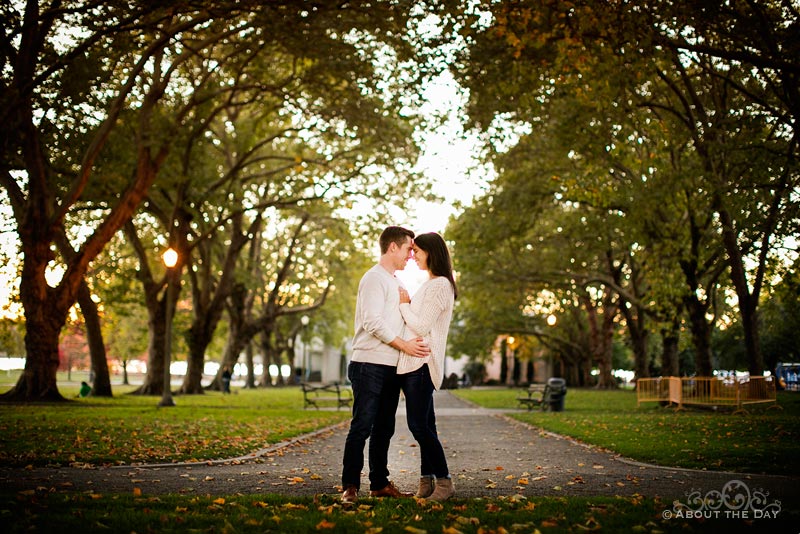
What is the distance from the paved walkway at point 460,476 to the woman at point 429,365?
0.51 m

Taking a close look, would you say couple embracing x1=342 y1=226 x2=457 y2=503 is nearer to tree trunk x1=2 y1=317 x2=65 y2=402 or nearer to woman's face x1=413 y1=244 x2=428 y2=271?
woman's face x1=413 y1=244 x2=428 y2=271

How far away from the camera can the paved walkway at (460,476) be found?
264 inches

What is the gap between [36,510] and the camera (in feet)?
17.4

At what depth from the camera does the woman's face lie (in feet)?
20.8

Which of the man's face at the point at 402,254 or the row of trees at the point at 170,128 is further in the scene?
the row of trees at the point at 170,128

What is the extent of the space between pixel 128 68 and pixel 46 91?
407 cm

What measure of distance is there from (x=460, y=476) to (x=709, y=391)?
14.8 metres

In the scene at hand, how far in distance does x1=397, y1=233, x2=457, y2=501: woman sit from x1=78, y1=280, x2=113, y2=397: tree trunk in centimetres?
2023

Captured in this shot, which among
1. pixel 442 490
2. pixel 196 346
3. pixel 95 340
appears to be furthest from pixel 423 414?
pixel 196 346

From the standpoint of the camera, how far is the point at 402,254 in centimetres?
627

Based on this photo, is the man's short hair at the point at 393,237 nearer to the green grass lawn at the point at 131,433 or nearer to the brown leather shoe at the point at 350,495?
the brown leather shoe at the point at 350,495

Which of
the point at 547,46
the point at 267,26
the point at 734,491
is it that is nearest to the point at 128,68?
the point at 267,26

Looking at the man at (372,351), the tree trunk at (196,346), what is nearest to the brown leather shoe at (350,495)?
the man at (372,351)

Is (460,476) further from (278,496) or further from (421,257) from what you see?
(421,257)
